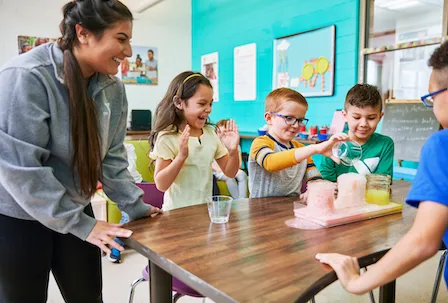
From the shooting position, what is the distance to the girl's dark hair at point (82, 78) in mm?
1060

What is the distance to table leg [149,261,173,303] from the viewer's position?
106 centimetres

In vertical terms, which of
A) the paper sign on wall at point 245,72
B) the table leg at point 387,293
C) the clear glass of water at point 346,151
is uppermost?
the paper sign on wall at point 245,72

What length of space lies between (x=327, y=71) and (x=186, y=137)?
2.75 m

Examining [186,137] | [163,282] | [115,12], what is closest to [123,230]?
[163,282]

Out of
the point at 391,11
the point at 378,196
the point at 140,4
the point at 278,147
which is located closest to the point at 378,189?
the point at 378,196

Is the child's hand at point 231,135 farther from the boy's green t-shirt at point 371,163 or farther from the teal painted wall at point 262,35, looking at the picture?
the teal painted wall at point 262,35

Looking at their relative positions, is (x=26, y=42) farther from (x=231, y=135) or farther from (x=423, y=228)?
(x=423, y=228)

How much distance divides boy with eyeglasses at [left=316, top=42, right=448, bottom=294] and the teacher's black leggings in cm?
83

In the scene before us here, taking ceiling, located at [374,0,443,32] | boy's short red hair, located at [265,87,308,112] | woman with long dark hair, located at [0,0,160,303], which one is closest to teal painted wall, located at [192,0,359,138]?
ceiling, located at [374,0,443,32]

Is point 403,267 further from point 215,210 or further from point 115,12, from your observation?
point 115,12

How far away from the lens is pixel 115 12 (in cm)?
108

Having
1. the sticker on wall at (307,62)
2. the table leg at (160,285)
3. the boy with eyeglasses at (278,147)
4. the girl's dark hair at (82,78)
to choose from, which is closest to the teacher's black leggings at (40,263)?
the girl's dark hair at (82,78)

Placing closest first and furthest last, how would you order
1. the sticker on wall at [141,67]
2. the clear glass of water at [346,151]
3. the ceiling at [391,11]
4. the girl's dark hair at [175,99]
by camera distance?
the clear glass of water at [346,151], the girl's dark hair at [175,99], the ceiling at [391,11], the sticker on wall at [141,67]

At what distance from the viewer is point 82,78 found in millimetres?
1086
